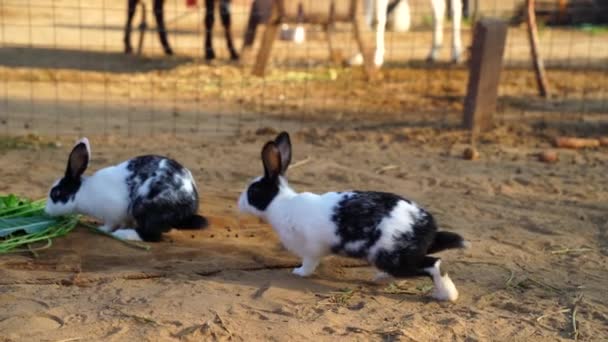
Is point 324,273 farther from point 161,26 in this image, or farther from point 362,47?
point 161,26

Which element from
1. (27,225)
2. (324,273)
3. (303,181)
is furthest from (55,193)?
(303,181)

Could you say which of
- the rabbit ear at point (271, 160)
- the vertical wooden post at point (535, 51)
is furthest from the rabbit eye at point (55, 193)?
the vertical wooden post at point (535, 51)

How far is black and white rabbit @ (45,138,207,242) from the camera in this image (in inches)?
195

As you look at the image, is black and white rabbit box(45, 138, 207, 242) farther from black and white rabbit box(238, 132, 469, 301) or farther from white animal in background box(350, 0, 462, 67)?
white animal in background box(350, 0, 462, 67)

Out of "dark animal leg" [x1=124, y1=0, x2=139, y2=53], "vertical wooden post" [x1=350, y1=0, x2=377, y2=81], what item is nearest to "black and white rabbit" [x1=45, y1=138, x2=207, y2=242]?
"vertical wooden post" [x1=350, y1=0, x2=377, y2=81]

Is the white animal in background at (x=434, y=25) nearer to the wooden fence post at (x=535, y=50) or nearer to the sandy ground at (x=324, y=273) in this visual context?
the wooden fence post at (x=535, y=50)

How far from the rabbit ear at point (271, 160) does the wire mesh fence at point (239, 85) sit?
352cm

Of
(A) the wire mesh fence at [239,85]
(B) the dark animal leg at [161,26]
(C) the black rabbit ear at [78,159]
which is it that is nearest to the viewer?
(C) the black rabbit ear at [78,159]

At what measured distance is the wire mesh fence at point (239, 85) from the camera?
875 cm

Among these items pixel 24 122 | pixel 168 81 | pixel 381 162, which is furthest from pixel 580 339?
pixel 168 81

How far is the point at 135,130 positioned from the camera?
26.7ft

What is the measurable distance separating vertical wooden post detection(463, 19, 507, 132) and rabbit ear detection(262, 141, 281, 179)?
389 cm

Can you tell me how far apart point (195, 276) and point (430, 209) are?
1908mm

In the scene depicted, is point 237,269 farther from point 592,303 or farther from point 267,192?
point 592,303
